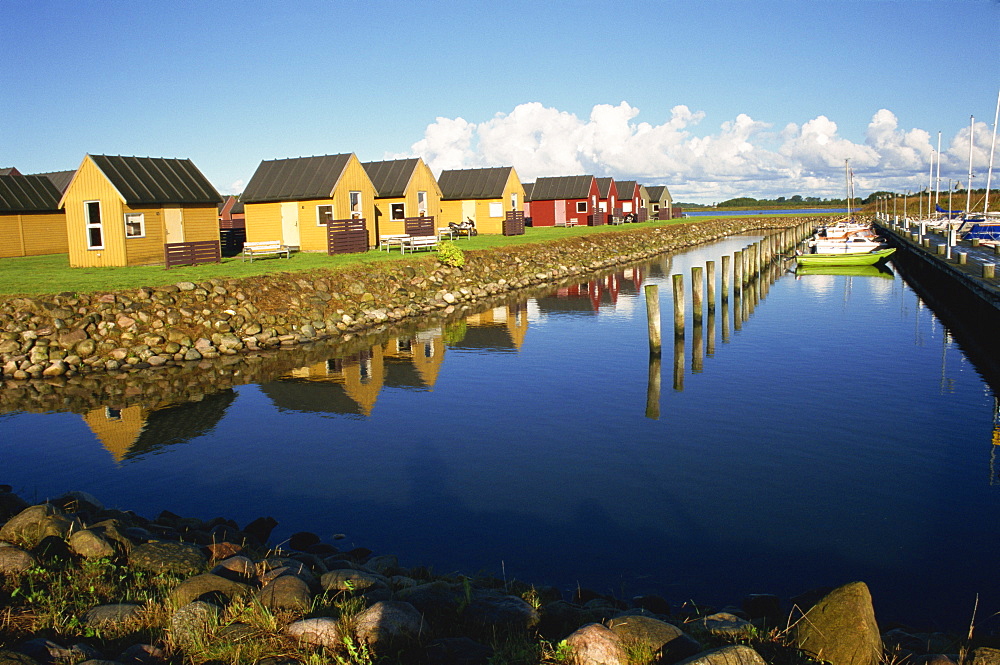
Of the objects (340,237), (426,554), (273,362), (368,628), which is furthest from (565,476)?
(340,237)

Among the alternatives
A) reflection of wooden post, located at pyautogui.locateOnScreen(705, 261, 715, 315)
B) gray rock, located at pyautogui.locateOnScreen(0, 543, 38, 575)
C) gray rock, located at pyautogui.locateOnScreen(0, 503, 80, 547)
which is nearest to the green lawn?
reflection of wooden post, located at pyautogui.locateOnScreen(705, 261, 715, 315)

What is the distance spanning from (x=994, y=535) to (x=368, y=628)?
818 cm

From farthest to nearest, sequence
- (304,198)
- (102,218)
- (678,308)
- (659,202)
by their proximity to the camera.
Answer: (659,202) → (304,198) → (102,218) → (678,308)

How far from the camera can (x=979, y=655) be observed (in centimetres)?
566

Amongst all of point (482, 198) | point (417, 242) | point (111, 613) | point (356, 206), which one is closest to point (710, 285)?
point (417, 242)

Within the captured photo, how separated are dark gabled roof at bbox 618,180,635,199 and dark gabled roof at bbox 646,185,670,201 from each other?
17447mm

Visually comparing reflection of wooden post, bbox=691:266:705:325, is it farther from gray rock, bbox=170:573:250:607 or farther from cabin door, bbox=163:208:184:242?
cabin door, bbox=163:208:184:242

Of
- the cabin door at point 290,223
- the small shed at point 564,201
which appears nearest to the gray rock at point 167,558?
the cabin door at point 290,223

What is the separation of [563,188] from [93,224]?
4923cm

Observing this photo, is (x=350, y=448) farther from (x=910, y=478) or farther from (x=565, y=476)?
(x=910, y=478)

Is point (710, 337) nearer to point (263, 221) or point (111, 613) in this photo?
point (111, 613)

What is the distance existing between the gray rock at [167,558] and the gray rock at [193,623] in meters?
1.45

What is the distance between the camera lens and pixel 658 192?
108m

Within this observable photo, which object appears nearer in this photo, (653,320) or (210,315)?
(653,320)
